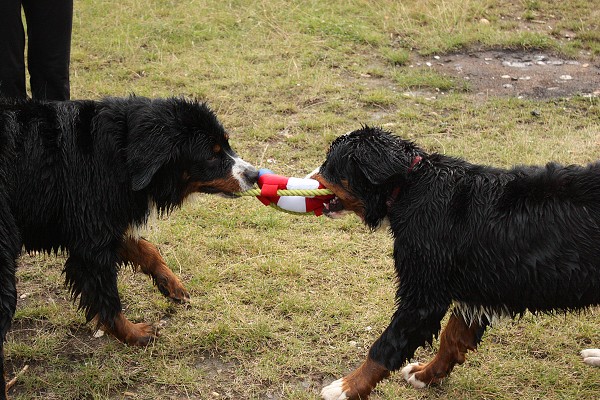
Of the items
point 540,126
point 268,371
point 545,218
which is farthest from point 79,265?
point 540,126

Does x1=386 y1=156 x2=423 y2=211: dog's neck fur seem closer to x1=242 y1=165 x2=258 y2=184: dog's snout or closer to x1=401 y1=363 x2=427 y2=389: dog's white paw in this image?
x1=242 y1=165 x2=258 y2=184: dog's snout

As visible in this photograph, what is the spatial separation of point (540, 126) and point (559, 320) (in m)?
2.80

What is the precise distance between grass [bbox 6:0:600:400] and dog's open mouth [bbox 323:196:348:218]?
0.79 metres

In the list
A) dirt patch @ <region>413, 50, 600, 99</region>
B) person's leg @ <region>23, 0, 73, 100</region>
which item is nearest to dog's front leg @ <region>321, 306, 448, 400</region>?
person's leg @ <region>23, 0, 73, 100</region>

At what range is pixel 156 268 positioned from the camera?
4.36m

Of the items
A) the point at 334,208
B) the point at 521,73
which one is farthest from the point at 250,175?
the point at 521,73

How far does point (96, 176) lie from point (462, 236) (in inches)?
75.4

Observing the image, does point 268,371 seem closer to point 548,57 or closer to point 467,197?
point 467,197

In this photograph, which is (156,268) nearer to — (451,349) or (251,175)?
(251,175)

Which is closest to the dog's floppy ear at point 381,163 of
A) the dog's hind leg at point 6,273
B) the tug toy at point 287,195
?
the tug toy at point 287,195

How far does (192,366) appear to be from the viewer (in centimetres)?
392

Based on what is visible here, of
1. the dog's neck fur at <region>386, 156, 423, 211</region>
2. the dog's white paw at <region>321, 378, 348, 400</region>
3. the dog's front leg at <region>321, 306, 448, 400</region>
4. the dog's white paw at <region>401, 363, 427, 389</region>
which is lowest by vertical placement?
the dog's white paw at <region>401, 363, 427, 389</region>

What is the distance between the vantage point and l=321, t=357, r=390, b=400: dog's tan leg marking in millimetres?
3447

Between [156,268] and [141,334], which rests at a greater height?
[156,268]
